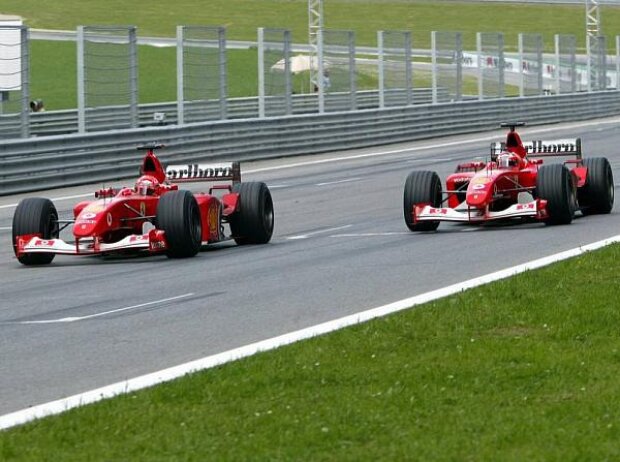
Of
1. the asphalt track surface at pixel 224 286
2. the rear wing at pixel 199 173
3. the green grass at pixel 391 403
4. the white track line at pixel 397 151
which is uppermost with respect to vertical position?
the white track line at pixel 397 151

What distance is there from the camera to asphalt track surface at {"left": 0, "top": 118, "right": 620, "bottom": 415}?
32.1 feet

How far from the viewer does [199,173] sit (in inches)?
675

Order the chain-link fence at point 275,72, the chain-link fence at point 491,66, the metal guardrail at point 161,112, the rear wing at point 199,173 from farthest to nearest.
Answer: the chain-link fence at point 491,66, the chain-link fence at point 275,72, the metal guardrail at point 161,112, the rear wing at point 199,173

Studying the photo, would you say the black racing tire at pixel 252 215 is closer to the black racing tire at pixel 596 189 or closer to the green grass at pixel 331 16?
the black racing tire at pixel 596 189

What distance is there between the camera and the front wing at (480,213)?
1733 cm

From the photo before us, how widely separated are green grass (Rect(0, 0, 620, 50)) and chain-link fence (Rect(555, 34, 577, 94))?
2404 cm

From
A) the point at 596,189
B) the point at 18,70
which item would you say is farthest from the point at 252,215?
the point at 18,70

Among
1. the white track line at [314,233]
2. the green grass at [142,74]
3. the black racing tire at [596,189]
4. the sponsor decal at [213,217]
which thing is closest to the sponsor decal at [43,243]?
the sponsor decal at [213,217]

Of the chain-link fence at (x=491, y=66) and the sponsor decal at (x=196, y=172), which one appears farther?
the chain-link fence at (x=491, y=66)

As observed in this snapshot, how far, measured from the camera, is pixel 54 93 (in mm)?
55875

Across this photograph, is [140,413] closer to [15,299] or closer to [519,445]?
[519,445]

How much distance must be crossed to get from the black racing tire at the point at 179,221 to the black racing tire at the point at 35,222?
1201mm

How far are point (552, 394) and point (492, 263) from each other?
648 centimetres

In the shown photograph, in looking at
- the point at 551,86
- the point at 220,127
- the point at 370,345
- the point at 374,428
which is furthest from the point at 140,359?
the point at 551,86
